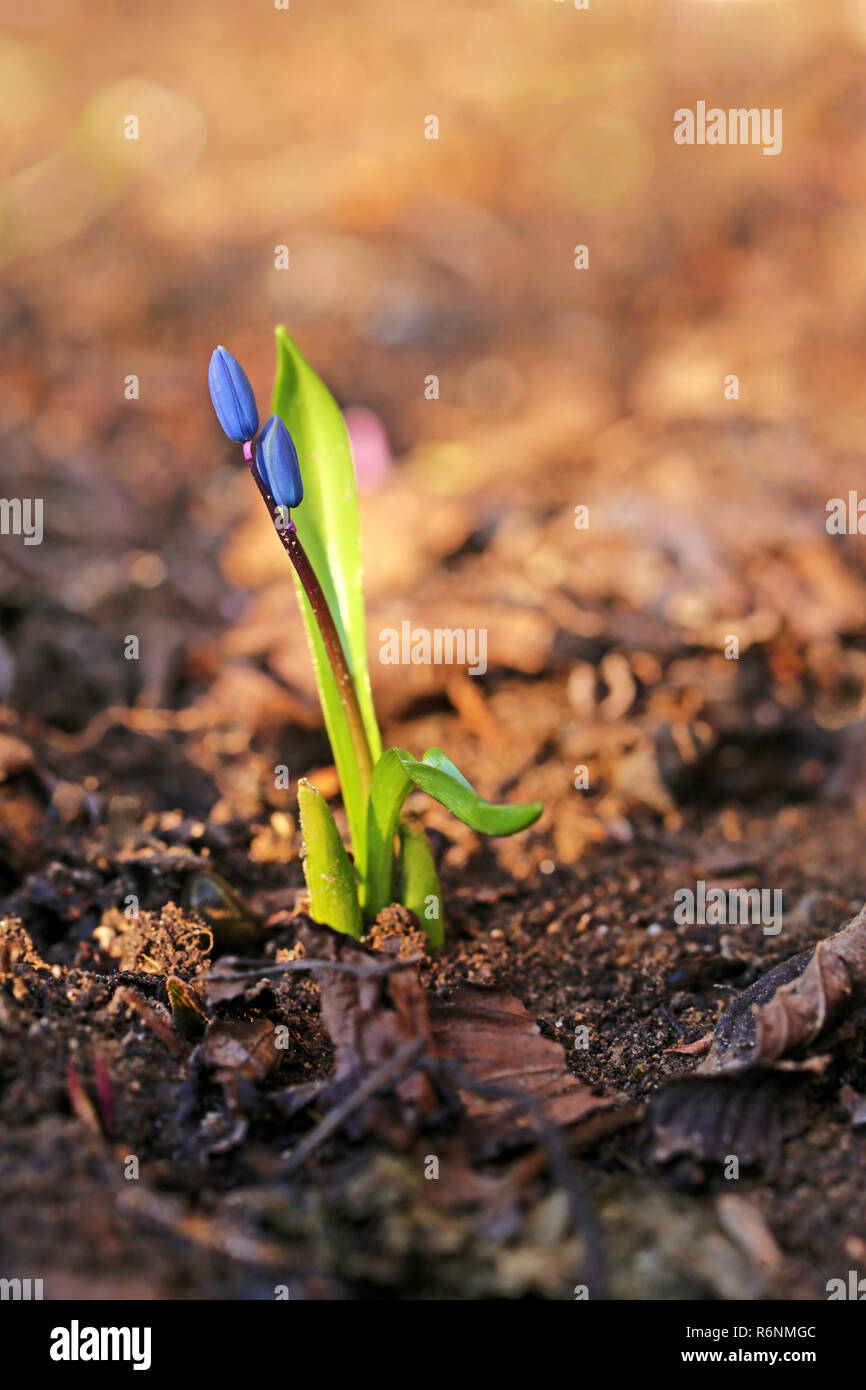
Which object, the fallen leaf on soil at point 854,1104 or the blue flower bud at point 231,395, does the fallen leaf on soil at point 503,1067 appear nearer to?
the fallen leaf on soil at point 854,1104

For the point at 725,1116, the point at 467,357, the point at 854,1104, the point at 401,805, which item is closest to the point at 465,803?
the point at 401,805

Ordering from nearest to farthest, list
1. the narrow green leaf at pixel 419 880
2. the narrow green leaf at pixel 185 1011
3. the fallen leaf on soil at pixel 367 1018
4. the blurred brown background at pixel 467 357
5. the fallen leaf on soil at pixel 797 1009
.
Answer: the fallen leaf on soil at pixel 367 1018 → the fallen leaf on soil at pixel 797 1009 → the narrow green leaf at pixel 185 1011 → the narrow green leaf at pixel 419 880 → the blurred brown background at pixel 467 357

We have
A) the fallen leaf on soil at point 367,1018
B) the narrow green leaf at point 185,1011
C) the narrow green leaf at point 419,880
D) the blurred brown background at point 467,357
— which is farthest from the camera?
the blurred brown background at point 467,357

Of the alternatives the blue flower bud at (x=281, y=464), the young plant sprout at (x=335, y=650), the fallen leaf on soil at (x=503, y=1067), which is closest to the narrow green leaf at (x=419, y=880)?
the young plant sprout at (x=335, y=650)

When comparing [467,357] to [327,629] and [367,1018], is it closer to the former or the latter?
[327,629]

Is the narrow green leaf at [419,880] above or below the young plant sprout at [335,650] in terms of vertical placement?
below

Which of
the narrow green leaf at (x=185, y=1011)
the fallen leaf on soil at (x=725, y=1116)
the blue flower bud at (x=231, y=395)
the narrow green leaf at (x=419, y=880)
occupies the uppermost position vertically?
the blue flower bud at (x=231, y=395)
